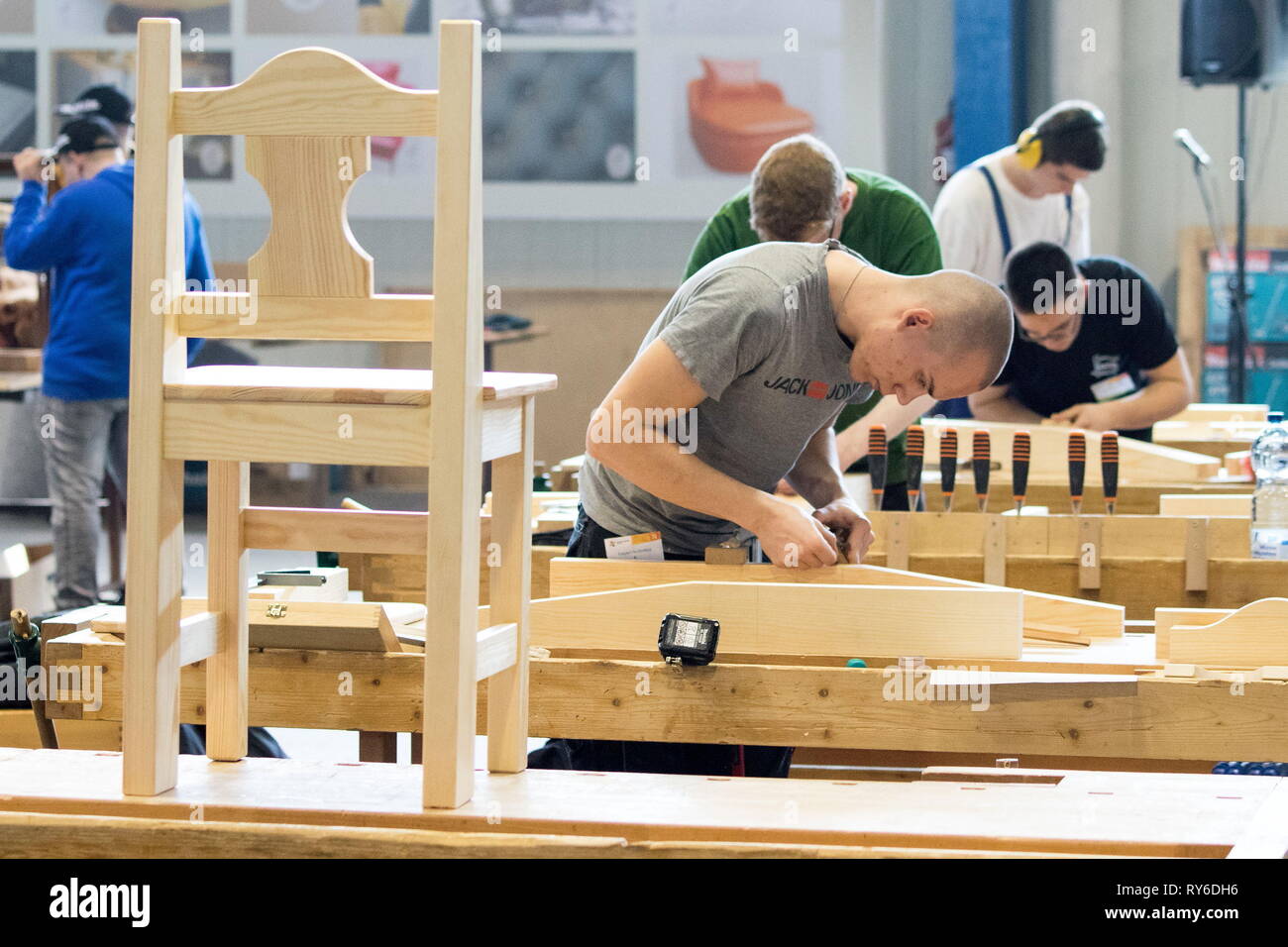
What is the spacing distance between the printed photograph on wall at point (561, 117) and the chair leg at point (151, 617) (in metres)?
6.50

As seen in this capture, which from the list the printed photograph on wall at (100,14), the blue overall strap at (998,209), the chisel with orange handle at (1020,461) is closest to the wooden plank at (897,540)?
the chisel with orange handle at (1020,461)

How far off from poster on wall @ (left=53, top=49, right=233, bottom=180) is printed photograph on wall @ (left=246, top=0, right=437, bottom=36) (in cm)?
29

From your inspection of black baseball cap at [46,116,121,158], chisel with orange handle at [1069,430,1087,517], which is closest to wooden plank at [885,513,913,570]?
chisel with orange handle at [1069,430,1087,517]

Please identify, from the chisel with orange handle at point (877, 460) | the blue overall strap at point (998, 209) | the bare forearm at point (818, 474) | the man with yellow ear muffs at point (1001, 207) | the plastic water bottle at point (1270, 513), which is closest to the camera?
the bare forearm at point (818, 474)

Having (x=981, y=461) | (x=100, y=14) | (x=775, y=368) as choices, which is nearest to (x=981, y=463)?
(x=981, y=461)

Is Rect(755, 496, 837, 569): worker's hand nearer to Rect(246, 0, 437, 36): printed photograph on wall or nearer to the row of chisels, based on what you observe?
the row of chisels

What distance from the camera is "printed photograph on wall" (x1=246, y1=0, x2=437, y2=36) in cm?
791

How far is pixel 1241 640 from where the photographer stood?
83.4 inches

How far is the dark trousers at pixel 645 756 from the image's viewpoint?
226 centimetres

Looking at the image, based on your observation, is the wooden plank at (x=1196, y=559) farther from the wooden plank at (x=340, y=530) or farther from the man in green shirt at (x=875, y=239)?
the wooden plank at (x=340, y=530)

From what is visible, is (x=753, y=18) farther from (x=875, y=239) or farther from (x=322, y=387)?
(x=322, y=387)

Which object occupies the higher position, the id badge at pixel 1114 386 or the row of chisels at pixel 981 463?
the id badge at pixel 1114 386

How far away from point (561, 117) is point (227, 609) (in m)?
6.45

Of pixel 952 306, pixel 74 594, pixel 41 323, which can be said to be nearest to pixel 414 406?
pixel 952 306
